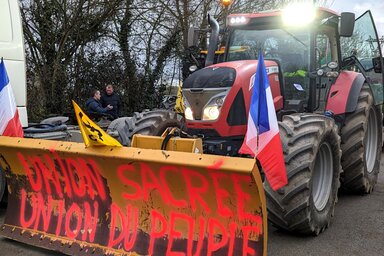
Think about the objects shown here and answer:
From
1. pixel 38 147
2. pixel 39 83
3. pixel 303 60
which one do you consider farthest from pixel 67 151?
pixel 39 83

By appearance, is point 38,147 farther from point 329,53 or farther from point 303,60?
point 329,53

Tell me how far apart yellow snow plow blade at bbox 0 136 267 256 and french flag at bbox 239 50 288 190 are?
189 mm

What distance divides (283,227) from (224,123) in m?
1.13

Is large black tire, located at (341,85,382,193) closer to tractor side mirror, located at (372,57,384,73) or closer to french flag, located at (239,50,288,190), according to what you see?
tractor side mirror, located at (372,57,384,73)

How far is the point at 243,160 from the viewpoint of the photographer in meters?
3.29

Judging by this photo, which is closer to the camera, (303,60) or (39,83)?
(303,60)

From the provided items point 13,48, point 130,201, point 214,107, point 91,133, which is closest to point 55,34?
point 13,48

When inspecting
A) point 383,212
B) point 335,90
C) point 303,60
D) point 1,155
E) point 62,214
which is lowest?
point 383,212

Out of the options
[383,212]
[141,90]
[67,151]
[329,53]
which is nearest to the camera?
[67,151]

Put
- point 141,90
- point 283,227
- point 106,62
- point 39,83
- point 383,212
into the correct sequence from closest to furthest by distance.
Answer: point 283,227
point 383,212
point 39,83
point 106,62
point 141,90

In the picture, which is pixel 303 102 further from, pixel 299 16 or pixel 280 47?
pixel 299 16

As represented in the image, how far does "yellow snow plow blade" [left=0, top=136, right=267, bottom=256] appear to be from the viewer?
11.4 ft

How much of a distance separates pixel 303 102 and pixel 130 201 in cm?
245

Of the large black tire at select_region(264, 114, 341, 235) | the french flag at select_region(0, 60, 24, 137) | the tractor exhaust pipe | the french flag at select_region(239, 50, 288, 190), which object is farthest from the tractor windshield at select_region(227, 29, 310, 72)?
the french flag at select_region(0, 60, 24, 137)
